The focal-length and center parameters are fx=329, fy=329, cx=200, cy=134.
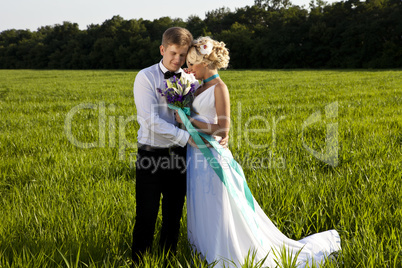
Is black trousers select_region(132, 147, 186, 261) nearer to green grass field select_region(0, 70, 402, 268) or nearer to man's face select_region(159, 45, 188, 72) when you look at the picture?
green grass field select_region(0, 70, 402, 268)

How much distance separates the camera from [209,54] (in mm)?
2357

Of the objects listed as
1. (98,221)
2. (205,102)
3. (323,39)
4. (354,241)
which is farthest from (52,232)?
(323,39)

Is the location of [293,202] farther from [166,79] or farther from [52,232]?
[52,232]

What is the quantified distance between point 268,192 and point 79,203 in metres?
1.89

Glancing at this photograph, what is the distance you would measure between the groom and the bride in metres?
0.11

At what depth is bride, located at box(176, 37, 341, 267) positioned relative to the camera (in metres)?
2.34

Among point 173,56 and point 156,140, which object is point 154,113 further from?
point 173,56

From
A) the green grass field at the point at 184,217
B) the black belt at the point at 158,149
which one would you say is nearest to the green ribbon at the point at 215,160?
the black belt at the point at 158,149

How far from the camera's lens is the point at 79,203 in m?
3.23

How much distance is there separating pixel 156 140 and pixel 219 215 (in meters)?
0.70

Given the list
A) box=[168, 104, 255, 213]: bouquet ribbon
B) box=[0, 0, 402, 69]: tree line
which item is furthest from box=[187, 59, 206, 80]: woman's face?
box=[0, 0, 402, 69]: tree line

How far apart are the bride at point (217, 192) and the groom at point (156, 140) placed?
0.11m

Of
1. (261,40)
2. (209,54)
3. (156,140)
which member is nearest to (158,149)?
(156,140)


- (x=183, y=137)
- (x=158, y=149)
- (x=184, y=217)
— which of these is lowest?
(x=184, y=217)
